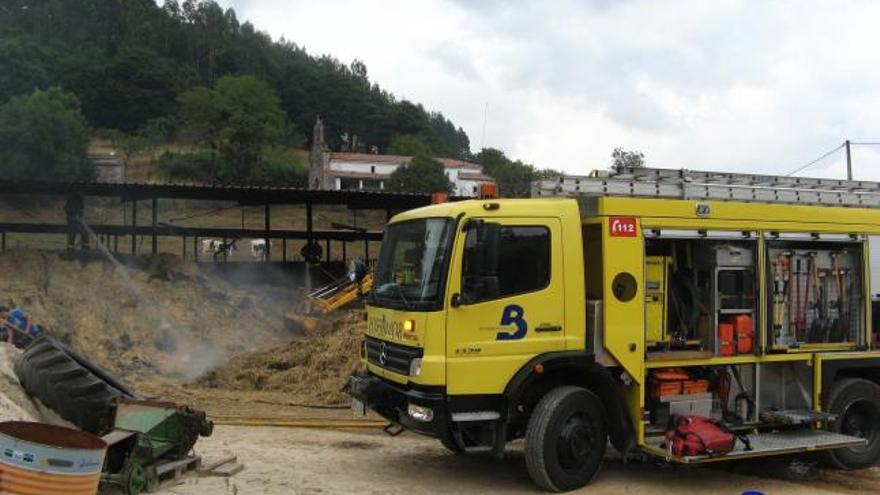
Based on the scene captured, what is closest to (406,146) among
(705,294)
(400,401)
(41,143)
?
(41,143)

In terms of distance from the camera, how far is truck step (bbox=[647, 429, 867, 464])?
795 cm

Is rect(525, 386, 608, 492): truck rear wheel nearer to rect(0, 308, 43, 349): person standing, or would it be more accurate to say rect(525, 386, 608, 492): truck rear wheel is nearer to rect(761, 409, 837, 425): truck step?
rect(761, 409, 837, 425): truck step

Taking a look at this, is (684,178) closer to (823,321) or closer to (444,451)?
(823,321)

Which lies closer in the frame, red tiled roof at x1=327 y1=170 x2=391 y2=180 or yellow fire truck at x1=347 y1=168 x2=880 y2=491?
yellow fire truck at x1=347 y1=168 x2=880 y2=491

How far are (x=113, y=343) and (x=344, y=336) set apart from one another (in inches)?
225

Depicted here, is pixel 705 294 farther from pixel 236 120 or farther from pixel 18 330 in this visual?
pixel 236 120

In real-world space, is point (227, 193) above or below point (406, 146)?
below

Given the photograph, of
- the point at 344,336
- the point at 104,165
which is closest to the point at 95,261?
the point at 344,336

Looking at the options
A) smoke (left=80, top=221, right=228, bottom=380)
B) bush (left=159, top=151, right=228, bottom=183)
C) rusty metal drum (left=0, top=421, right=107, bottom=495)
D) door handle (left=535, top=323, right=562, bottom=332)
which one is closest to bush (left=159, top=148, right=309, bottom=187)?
bush (left=159, top=151, right=228, bottom=183)

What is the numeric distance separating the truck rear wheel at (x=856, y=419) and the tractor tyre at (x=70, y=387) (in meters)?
8.21

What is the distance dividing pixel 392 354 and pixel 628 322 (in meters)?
2.40

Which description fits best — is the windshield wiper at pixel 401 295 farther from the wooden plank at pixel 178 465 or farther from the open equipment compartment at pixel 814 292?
the open equipment compartment at pixel 814 292

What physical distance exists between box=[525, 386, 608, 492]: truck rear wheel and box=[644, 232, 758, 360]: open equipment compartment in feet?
3.84

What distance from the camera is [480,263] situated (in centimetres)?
736
